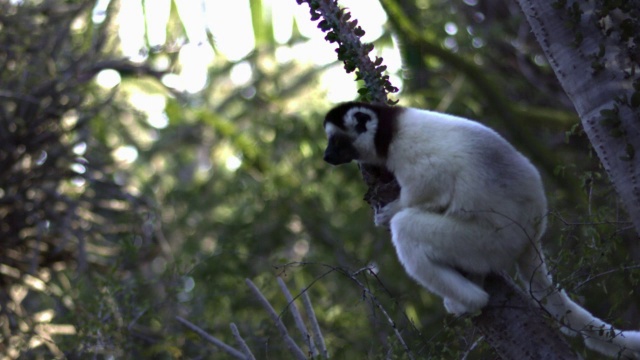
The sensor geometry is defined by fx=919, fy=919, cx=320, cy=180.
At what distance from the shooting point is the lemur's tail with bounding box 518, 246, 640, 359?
198 inches

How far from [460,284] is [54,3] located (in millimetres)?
6735

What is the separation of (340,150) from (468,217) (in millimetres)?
1131

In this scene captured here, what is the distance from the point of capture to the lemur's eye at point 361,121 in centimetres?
586

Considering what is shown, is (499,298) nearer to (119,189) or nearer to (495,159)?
(495,159)

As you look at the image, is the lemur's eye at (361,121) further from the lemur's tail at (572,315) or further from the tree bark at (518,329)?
the tree bark at (518,329)


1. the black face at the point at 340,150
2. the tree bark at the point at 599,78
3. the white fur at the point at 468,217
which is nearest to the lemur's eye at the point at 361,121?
the black face at the point at 340,150

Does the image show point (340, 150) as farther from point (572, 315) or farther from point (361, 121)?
point (572, 315)

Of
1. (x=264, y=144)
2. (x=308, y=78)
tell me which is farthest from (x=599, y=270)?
(x=308, y=78)

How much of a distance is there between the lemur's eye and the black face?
92 mm

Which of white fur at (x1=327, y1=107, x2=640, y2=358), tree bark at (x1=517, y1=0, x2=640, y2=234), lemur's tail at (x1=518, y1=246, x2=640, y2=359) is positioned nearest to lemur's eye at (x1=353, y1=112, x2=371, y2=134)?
white fur at (x1=327, y1=107, x2=640, y2=358)

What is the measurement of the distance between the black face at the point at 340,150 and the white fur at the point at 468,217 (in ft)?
1.44

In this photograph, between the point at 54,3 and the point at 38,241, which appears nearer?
the point at 38,241

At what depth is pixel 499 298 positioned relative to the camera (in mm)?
4910

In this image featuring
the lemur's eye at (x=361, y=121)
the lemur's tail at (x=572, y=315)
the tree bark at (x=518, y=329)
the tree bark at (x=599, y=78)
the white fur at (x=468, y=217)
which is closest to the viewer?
the tree bark at (x=599, y=78)
